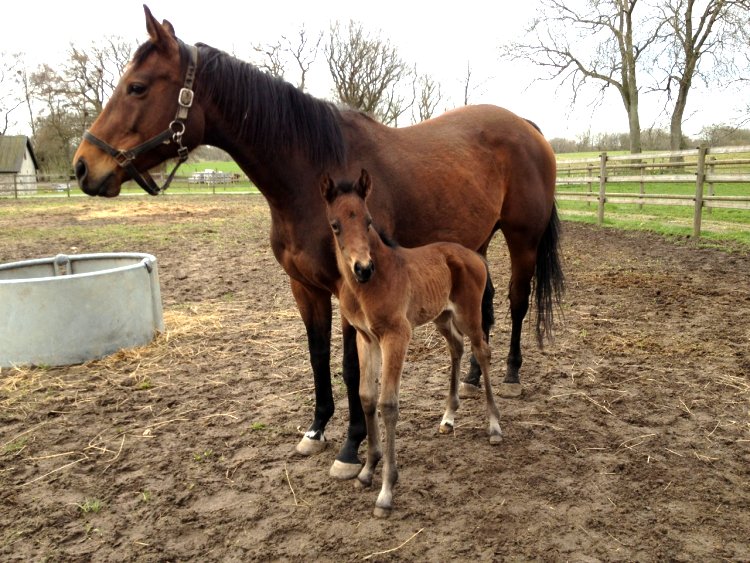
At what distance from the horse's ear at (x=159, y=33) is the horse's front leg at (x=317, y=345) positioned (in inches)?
52.5

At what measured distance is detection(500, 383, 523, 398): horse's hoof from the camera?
371 centimetres

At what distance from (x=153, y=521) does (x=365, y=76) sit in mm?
34535

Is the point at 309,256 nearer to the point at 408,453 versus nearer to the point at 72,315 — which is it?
the point at 408,453

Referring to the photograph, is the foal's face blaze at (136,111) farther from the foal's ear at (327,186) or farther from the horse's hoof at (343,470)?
the horse's hoof at (343,470)

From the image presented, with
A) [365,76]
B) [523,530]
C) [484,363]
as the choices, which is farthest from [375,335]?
[365,76]

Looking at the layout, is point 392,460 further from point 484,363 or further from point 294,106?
point 294,106

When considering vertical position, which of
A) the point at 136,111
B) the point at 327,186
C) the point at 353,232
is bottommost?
the point at 353,232

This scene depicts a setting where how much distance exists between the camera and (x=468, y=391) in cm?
381

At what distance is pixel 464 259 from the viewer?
298cm

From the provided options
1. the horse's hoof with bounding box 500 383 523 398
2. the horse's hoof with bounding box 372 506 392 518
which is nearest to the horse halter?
the horse's hoof with bounding box 372 506 392 518

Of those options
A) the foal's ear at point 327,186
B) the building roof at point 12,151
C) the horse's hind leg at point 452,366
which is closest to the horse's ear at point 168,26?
the foal's ear at point 327,186

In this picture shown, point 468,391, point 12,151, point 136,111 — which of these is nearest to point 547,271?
point 468,391

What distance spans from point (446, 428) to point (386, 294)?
112 centimetres

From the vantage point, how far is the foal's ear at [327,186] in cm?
234
